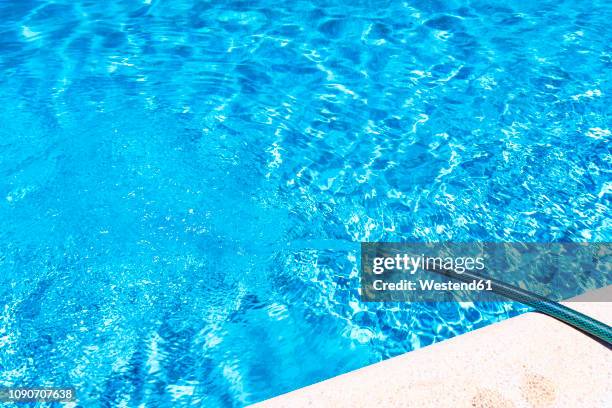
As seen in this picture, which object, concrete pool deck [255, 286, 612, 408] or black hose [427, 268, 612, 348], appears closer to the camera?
concrete pool deck [255, 286, 612, 408]

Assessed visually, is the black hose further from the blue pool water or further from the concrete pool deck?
the blue pool water

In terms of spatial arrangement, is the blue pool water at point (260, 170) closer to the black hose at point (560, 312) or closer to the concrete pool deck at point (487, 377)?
the black hose at point (560, 312)

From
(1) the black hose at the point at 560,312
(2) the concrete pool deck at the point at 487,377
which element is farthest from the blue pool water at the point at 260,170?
(2) the concrete pool deck at the point at 487,377

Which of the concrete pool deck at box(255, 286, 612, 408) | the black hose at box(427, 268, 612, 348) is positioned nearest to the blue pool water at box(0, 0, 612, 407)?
the black hose at box(427, 268, 612, 348)

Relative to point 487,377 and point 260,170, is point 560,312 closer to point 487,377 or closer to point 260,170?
point 487,377

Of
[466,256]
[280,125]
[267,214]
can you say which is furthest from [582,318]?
[280,125]

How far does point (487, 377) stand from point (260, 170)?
2794 mm

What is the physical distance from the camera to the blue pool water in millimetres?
4457

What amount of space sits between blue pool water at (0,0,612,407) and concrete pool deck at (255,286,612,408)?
0.83m

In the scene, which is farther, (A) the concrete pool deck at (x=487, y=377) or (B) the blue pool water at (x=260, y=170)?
(B) the blue pool water at (x=260, y=170)

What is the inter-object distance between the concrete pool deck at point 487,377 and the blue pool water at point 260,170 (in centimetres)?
83

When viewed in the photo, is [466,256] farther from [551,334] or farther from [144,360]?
[144,360]

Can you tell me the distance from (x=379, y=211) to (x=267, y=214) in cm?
92

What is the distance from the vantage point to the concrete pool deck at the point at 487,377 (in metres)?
3.38
